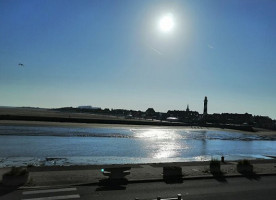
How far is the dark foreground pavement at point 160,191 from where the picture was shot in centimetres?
1423

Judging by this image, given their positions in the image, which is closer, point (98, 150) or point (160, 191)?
point (160, 191)

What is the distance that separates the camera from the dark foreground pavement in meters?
14.2

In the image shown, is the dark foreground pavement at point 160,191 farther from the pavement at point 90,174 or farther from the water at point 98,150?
the water at point 98,150

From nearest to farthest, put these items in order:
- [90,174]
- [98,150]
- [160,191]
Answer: [160,191], [90,174], [98,150]

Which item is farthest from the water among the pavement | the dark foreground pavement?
the dark foreground pavement

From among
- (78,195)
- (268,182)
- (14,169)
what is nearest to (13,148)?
(14,169)

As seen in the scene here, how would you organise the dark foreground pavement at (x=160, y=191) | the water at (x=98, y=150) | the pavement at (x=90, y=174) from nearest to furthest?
the dark foreground pavement at (x=160, y=191) < the pavement at (x=90, y=174) < the water at (x=98, y=150)

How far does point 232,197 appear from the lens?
15031mm

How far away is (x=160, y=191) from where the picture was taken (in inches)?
614

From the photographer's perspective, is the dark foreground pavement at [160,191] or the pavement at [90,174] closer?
the dark foreground pavement at [160,191]

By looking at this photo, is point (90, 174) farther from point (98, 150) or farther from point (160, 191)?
point (98, 150)

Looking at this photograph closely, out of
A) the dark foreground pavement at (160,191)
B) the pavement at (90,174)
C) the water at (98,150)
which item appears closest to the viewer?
the dark foreground pavement at (160,191)

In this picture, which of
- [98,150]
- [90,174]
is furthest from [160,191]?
[98,150]

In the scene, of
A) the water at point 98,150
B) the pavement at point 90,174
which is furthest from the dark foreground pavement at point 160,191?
the water at point 98,150
